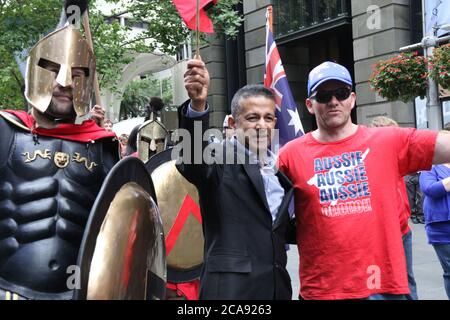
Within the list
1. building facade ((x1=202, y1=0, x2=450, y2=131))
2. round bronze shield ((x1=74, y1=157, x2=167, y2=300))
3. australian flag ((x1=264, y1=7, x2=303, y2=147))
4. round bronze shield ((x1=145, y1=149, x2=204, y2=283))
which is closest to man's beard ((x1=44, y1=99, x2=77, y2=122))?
round bronze shield ((x1=74, y1=157, x2=167, y2=300))

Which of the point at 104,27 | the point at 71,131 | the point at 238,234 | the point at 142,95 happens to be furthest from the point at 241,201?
the point at 142,95

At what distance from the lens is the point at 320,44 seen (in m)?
17.0

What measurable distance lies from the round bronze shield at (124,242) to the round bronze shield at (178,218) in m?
1.40

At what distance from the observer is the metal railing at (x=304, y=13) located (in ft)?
46.9

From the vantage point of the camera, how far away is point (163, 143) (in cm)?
685

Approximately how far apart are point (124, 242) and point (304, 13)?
14012 mm

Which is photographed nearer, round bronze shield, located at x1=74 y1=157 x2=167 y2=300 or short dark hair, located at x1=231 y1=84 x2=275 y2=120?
round bronze shield, located at x1=74 y1=157 x2=167 y2=300

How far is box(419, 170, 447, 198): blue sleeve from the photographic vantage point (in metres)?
4.82

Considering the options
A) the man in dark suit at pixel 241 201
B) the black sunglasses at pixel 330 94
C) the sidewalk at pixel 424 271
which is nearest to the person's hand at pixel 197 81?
the man in dark suit at pixel 241 201

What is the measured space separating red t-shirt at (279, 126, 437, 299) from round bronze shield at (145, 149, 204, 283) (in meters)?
1.69

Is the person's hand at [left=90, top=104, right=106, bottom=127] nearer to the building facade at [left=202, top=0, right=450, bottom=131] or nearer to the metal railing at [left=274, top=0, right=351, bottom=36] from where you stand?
the building facade at [left=202, top=0, right=450, bottom=131]

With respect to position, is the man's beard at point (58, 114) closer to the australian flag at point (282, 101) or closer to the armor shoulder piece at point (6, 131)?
the armor shoulder piece at point (6, 131)
